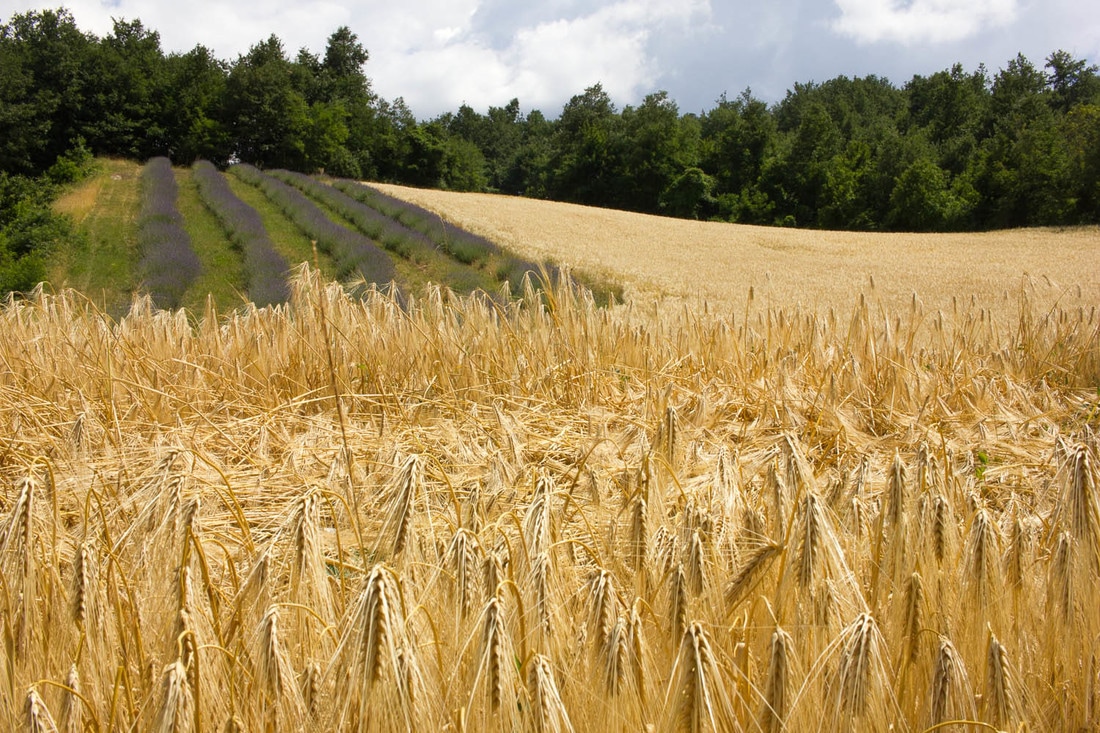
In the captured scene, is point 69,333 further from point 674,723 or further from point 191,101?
point 191,101

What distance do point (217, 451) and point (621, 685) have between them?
7.36 ft

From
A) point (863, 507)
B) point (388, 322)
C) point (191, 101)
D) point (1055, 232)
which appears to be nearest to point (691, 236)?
point (1055, 232)

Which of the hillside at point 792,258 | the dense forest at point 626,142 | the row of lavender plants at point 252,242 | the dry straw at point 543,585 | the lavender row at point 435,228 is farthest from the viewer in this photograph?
the dense forest at point 626,142

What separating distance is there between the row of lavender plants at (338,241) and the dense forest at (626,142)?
7.76 m

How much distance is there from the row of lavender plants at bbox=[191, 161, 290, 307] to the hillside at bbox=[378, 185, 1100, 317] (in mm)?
5975

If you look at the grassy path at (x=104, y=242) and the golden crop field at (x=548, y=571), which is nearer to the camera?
the golden crop field at (x=548, y=571)

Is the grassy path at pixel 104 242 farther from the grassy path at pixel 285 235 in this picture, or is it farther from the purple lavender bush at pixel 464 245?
the purple lavender bush at pixel 464 245

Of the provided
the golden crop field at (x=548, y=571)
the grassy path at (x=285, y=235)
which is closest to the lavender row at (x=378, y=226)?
the grassy path at (x=285, y=235)

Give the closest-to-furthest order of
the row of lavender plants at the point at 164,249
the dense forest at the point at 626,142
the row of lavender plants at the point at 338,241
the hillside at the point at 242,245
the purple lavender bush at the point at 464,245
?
the row of lavender plants at the point at 164,249 → the hillside at the point at 242,245 → the row of lavender plants at the point at 338,241 → the purple lavender bush at the point at 464,245 → the dense forest at the point at 626,142

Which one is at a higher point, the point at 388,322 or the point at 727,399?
the point at 388,322

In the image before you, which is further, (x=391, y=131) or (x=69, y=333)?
(x=391, y=131)

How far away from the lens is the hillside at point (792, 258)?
13.9m

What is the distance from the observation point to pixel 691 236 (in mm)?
27938

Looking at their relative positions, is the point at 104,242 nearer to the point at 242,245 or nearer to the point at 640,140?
the point at 242,245
